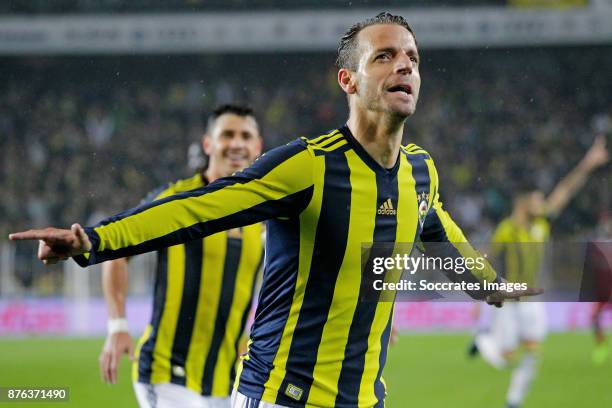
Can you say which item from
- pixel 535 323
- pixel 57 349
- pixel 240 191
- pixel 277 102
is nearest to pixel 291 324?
pixel 240 191

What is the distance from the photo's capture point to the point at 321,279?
110 inches

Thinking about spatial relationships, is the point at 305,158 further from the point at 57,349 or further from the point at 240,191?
the point at 57,349

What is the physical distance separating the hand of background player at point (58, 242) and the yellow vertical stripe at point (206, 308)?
197 centimetres

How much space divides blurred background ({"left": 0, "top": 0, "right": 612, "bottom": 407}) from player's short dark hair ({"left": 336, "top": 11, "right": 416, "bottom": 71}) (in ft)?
29.6

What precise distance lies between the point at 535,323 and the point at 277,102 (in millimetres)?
7748

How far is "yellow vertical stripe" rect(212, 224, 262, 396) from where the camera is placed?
13.8 feet

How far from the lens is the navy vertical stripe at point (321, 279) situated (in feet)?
9.19

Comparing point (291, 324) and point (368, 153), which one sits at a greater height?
point (368, 153)

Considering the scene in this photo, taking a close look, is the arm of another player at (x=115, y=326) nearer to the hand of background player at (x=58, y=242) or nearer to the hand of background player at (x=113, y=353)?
the hand of background player at (x=113, y=353)

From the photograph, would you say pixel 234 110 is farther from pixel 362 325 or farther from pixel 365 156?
pixel 362 325

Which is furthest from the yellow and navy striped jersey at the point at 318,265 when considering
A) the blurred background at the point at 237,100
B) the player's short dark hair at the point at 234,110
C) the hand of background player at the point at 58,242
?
the blurred background at the point at 237,100

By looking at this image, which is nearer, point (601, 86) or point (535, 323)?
point (535, 323)

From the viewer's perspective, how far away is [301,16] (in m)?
16.3

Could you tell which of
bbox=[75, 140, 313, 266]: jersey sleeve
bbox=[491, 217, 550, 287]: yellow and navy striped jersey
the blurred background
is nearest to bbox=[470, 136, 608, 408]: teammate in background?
bbox=[491, 217, 550, 287]: yellow and navy striped jersey
